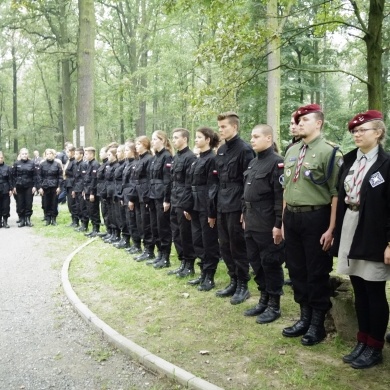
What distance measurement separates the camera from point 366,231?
376cm

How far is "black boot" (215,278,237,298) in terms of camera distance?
6089mm

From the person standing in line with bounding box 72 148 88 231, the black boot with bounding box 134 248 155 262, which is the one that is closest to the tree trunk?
the person standing in line with bounding box 72 148 88 231

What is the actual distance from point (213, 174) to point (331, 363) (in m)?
3.12

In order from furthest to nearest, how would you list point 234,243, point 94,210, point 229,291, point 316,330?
point 94,210 → point 229,291 → point 234,243 → point 316,330

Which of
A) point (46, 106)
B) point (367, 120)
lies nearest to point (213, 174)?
point (367, 120)

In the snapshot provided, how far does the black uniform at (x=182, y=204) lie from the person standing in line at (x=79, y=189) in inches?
213

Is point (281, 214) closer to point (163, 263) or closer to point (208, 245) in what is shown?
point (208, 245)

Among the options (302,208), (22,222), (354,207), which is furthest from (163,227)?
(22,222)

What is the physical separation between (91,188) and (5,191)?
3.99 metres

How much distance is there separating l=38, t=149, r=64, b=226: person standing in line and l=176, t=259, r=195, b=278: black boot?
7.42m

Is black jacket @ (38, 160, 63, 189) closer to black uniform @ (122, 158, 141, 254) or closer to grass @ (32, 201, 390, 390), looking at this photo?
black uniform @ (122, 158, 141, 254)

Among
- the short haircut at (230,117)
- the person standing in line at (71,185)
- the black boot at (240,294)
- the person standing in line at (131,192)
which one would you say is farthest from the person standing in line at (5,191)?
the short haircut at (230,117)

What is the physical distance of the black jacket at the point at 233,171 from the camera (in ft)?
18.5

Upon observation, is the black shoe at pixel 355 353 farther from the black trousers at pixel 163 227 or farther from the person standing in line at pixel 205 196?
the black trousers at pixel 163 227
